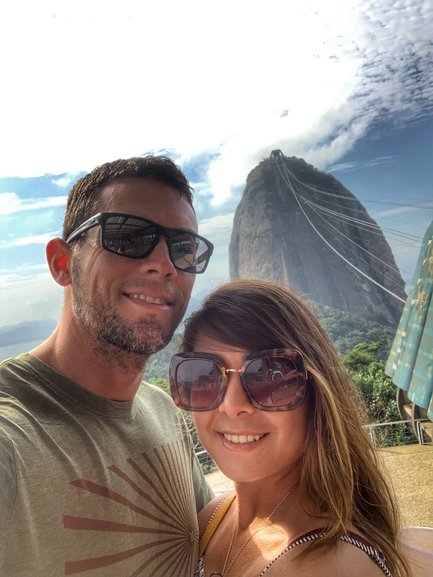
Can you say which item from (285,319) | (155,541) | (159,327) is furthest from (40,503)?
(285,319)

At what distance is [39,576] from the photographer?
1.13m

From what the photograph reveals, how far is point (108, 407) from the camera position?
1575 millimetres

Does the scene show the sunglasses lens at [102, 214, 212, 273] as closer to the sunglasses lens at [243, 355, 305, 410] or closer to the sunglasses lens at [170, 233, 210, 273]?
the sunglasses lens at [170, 233, 210, 273]

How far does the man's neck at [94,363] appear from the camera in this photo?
5.28 feet

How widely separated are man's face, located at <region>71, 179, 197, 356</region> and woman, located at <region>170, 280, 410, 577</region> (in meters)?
0.20

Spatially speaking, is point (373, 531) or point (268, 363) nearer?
point (373, 531)

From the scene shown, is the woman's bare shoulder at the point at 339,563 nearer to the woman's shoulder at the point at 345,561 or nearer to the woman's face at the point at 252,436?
the woman's shoulder at the point at 345,561

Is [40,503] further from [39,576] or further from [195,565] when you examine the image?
[195,565]

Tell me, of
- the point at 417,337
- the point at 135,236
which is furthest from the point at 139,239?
the point at 417,337

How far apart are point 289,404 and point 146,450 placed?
523 millimetres

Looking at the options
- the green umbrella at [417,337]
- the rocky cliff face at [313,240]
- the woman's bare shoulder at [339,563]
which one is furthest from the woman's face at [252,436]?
the rocky cliff face at [313,240]

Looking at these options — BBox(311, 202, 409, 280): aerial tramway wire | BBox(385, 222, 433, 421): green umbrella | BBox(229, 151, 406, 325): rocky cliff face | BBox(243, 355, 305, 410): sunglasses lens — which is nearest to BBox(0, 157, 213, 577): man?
BBox(243, 355, 305, 410): sunglasses lens

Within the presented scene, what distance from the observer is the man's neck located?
5.28ft

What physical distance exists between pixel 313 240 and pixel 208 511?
5303 cm
